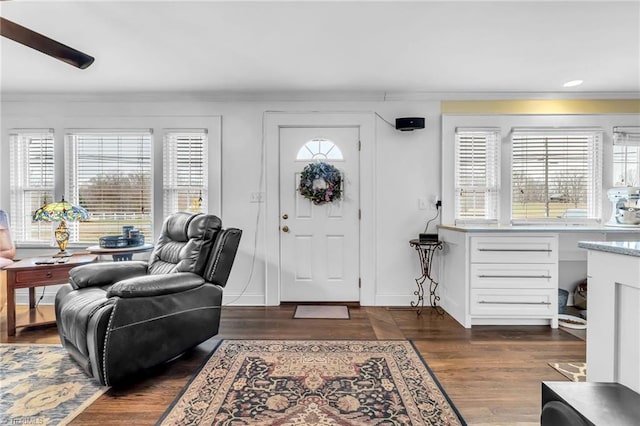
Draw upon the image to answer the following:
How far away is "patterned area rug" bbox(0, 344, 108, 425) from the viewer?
5.87ft

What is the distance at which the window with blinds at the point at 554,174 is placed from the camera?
3.79 meters

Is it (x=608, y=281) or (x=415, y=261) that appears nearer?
(x=608, y=281)

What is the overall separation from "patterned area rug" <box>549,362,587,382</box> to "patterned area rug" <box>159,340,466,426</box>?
0.89m

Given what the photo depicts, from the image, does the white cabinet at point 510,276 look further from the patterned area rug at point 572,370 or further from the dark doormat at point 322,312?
the dark doormat at point 322,312

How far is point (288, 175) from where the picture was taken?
382 cm

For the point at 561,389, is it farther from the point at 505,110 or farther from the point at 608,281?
the point at 505,110

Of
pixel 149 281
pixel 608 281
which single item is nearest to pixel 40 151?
pixel 149 281

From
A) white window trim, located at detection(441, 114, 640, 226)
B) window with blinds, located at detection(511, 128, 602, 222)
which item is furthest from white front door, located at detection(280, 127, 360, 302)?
window with blinds, located at detection(511, 128, 602, 222)

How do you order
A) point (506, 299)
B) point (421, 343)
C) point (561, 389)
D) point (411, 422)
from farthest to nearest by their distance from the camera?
point (506, 299) → point (421, 343) → point (411, 422) → point (561, 389)

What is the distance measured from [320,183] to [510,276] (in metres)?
2.02

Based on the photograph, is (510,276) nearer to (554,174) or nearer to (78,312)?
(554,174)

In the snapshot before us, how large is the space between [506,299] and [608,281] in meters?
1.79

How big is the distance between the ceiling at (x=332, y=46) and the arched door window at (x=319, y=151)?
56 cm

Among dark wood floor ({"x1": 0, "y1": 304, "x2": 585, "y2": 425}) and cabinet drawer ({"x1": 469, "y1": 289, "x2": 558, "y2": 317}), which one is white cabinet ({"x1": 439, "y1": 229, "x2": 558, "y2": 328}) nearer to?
cabinet drawer ({"x1": 469, "y1": 289, "x2": 558, "y2": 317})
